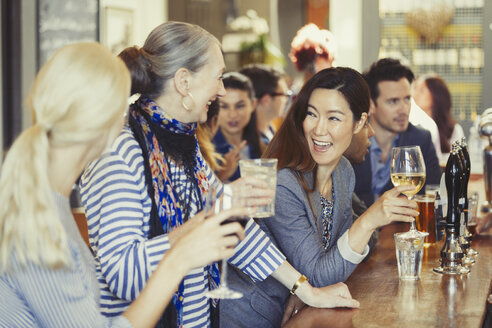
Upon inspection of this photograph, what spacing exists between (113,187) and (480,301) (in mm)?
1056

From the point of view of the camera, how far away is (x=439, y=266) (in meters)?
2.30

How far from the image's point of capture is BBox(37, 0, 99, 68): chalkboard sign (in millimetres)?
5469

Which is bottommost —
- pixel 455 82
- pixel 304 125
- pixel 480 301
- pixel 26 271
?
pixel 480 301

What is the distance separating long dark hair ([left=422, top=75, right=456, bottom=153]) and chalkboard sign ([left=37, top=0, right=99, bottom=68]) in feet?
9.81

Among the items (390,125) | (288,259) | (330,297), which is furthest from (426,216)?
(390,125)

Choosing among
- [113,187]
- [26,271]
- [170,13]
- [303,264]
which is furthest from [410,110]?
[170,13]

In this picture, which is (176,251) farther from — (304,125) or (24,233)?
(304,125)

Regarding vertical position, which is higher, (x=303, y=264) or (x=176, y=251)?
(x=176, y=251)

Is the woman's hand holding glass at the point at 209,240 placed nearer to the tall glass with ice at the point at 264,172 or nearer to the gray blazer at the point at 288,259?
the tall glass with ice at the point at 264,172

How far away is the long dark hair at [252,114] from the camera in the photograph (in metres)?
4.82

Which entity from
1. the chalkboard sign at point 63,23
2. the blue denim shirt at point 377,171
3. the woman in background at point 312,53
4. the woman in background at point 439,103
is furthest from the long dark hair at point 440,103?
the chalkboard sign at point 63,23

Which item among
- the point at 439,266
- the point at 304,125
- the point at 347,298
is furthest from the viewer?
the point at 304,125

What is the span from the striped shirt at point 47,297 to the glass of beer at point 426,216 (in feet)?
5.34

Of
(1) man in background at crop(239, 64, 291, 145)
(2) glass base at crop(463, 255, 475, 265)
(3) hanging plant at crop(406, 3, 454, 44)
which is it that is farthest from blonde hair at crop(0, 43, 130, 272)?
(3) hanging plant at crop(406, 3, 454, 44)
